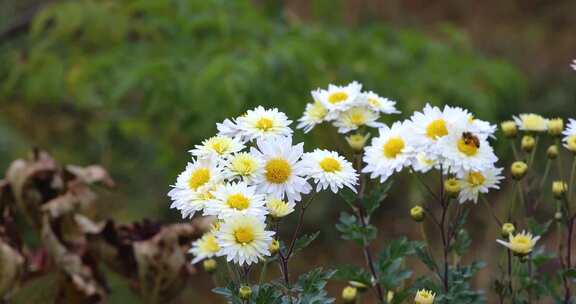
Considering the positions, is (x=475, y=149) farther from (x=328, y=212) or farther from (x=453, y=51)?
(x=328, y=212)

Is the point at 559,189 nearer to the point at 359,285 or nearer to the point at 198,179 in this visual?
the point at 359,285

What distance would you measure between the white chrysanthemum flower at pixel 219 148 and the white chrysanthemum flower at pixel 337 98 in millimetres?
141

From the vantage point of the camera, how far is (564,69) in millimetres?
3494

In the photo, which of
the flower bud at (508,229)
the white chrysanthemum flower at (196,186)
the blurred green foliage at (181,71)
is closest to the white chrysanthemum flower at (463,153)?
the flower bud at (508,229)

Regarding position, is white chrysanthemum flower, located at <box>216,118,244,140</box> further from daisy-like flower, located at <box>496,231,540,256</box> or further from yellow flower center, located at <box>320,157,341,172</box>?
daisy-like flower, located at <box>496,231,540,256</box>

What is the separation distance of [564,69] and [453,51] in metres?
1.58

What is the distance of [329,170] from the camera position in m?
0.79

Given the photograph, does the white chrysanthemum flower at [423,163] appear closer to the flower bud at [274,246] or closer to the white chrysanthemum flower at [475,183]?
the white chrysanthemum flower at [475,183]

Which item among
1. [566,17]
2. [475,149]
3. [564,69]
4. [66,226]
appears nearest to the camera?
[475,149]

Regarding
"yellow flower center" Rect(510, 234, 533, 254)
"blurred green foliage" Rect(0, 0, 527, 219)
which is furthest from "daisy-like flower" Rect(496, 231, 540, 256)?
"blurred green foliage" Rect(0, 0, 527, 219)

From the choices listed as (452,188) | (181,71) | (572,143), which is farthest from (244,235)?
(181,71)

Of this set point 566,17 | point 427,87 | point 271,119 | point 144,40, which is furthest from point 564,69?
point 271,119

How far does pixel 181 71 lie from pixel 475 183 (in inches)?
36.9

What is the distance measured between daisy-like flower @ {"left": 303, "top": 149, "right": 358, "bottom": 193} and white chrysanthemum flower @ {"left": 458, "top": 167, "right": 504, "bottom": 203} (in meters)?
0.13
